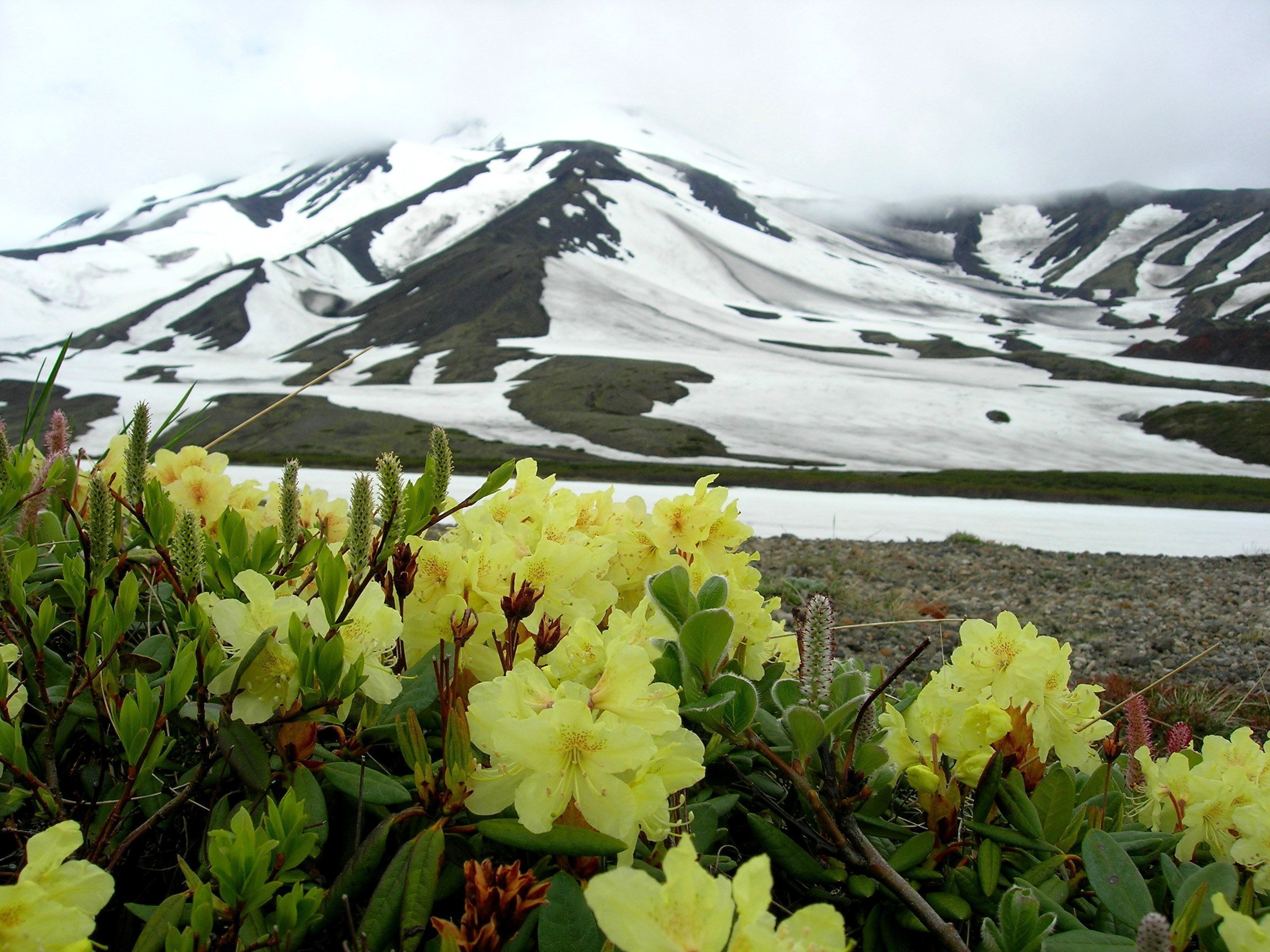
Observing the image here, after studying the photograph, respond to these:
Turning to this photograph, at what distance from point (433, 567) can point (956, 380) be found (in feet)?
120

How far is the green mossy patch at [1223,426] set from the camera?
24.8 metres

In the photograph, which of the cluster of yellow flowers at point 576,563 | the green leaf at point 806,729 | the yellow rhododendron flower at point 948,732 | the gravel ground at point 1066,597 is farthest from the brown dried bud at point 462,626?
the gravel ground at point 1066,597

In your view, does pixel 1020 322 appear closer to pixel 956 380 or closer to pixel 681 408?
pixel 956 380

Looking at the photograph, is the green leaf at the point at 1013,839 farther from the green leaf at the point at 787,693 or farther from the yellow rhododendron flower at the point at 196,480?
the yellow rhododendron flower at the point at 196,480

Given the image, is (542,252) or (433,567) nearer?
(433,567)

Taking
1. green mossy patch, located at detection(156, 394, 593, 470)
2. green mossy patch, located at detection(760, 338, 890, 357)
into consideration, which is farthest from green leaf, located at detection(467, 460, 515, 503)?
green mossy patch, located at detection(760, 338, 890, 357)

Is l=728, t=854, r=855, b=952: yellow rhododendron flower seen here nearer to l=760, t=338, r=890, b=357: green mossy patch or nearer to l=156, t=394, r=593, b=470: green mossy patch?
l=156, t=394, r=593, b=470: green mossy patch

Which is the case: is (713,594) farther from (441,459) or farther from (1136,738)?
(1136,738)

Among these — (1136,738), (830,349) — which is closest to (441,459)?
(1136,738)

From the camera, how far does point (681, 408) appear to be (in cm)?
2936

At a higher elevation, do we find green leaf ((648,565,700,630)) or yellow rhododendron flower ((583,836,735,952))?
green leaf ((648,565,700,630))

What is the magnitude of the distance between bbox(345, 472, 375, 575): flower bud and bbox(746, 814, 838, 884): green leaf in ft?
1.64

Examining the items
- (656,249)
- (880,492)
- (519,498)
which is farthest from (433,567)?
(656,249)

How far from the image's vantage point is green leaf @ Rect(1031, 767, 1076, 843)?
0.93 m
